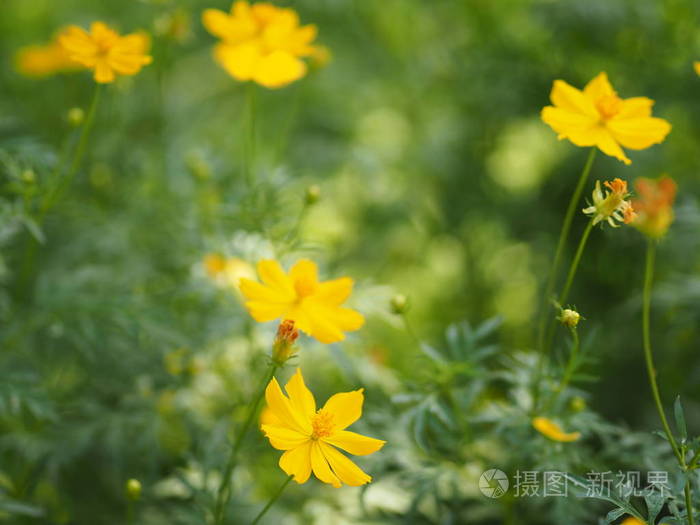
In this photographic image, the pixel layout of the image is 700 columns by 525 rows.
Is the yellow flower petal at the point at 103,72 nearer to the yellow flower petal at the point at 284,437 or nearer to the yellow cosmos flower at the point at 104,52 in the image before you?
the yellow cosmos flower at the point at 104,52

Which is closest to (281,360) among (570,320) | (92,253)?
(570,320)

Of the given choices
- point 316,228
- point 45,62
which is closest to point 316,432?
point 45,62

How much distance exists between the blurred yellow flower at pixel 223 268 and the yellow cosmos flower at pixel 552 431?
2.47 ft

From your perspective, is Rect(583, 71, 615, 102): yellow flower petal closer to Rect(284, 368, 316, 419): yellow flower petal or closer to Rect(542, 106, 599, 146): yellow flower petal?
Rect(542, 106, 599, 146): yellow flower petal

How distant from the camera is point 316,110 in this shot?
9.02ft

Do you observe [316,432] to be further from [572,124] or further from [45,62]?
[45,62]

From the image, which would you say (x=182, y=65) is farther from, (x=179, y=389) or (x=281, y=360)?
(x=281, y=360)

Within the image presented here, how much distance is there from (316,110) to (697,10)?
1385 mm

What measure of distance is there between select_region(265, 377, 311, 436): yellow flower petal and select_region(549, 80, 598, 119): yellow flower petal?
658 mm

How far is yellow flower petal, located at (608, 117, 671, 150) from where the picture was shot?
112 cm

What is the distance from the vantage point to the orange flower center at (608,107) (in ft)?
3.71

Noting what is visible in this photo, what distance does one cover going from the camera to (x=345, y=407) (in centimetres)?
103

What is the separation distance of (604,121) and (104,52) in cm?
89

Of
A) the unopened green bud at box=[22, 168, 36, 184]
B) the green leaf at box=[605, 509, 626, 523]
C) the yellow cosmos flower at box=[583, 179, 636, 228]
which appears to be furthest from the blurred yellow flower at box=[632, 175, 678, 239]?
the unopened green bud at box=[22, 168, 36, 184]
